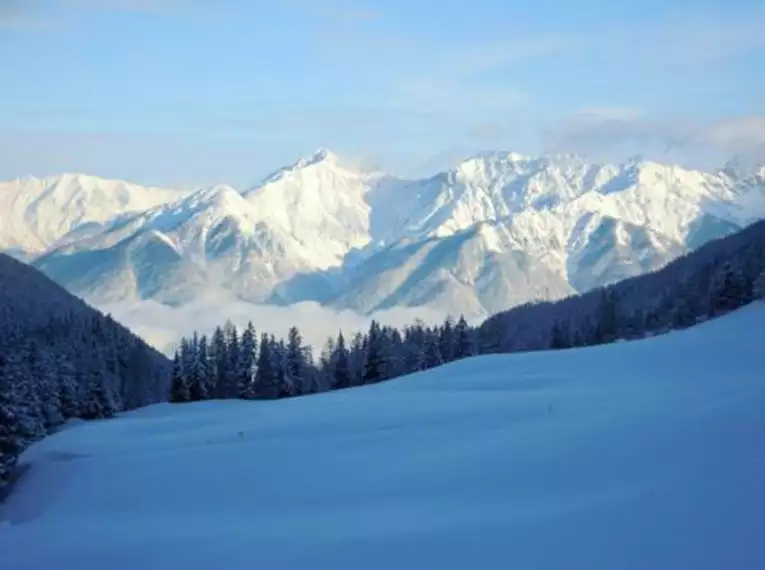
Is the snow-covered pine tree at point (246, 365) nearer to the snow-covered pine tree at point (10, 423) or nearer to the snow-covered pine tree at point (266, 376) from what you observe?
the snow-covered pine tree at point (266, 376)

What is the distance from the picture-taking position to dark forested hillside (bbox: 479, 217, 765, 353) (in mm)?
73938

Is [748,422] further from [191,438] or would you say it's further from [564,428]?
[191,438]

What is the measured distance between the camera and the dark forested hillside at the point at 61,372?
114 feet

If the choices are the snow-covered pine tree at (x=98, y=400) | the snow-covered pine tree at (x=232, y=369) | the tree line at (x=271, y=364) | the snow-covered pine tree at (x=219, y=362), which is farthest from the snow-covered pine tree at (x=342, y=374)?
the snow-covered pine tree at (x=98, y=400)

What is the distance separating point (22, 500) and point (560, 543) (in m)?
21.9

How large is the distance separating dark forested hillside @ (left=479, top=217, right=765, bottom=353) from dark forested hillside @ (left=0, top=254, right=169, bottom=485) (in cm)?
4344

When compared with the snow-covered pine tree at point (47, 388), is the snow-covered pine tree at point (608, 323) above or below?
above

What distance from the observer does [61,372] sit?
67.9m

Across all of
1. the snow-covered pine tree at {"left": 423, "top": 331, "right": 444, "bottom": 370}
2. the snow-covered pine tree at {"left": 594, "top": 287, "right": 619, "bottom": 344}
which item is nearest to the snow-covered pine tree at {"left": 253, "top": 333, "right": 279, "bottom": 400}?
the snow-covered pine tree at {"left": 423, "top": 331, "right": 444, "bottom": 370}

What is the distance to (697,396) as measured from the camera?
78.4ft

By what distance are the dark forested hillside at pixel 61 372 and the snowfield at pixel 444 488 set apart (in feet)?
8.23

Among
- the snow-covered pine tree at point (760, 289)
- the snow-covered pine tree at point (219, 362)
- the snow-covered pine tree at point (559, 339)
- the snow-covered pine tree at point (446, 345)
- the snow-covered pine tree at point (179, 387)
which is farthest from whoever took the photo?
Answer: the snow-covered pine tree at point (559, 339)

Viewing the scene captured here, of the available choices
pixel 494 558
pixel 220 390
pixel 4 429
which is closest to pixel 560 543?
pixel 494 558

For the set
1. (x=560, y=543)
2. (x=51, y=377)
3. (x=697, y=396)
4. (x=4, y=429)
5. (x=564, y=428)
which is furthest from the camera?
(x=51, y=377)
